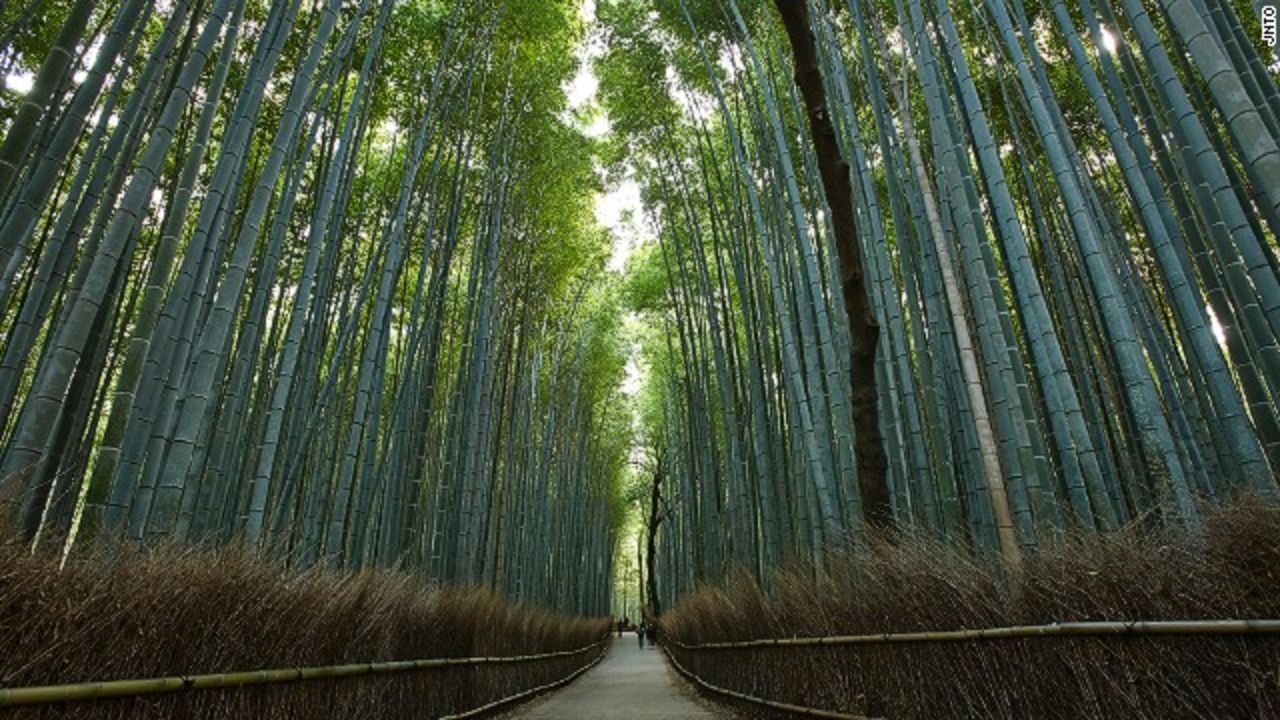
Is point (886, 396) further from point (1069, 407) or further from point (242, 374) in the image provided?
point (242, 374)

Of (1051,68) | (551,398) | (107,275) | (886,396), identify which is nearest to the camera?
(107,275)

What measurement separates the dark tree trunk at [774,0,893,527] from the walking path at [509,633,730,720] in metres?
2.47

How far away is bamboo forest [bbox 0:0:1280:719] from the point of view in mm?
1643

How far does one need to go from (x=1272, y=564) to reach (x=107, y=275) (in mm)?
2659

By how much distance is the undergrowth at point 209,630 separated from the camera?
4.11ft

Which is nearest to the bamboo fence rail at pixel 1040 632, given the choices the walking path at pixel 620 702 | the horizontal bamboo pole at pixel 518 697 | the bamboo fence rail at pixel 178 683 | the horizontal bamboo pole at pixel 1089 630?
the horizontal bamboo pole at pixel 1089 630

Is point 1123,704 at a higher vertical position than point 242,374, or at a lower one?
lower

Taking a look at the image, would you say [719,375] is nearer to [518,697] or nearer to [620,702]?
[620,702]

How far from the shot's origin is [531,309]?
873 centimetres

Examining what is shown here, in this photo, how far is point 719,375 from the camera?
6.86 meters

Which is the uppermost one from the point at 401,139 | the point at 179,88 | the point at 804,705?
the point at 401,139

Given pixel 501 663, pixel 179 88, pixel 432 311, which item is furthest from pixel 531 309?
pixel 179 88

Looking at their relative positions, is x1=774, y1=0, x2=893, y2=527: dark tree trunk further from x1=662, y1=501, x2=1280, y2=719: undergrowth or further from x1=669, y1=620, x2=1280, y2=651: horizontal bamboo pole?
x1=669, y1=620, x2=1280, y2=651: horizontal bamboo pole

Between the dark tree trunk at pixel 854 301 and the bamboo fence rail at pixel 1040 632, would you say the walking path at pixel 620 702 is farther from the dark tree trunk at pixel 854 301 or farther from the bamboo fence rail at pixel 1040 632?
the dark tree trunk at pixel 854 301
